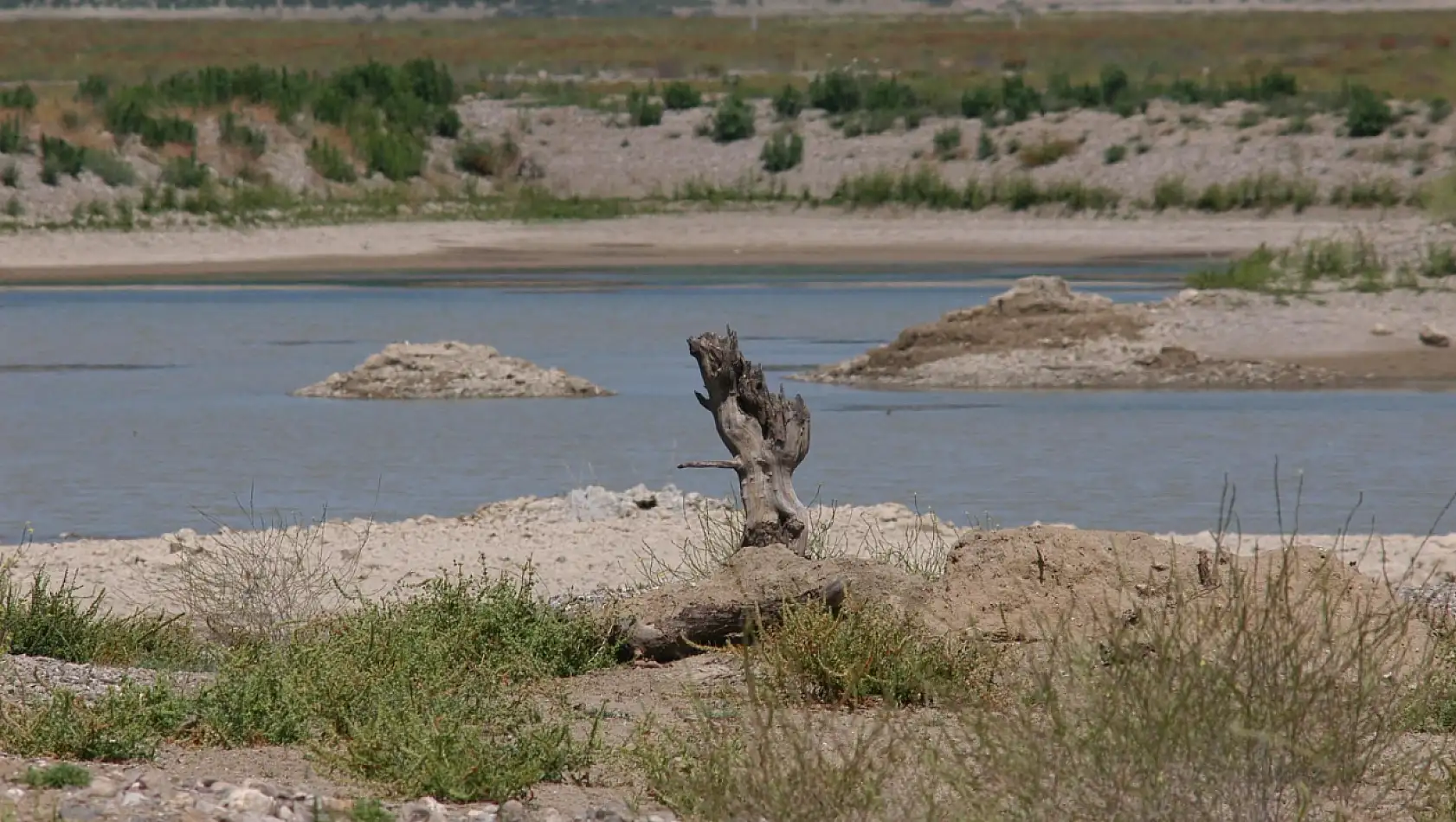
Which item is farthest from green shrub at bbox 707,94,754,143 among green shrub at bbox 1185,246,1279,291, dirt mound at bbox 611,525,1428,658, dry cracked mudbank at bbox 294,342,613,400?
dirt mound at bbox 611,525,1428,658

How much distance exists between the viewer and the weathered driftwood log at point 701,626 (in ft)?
32.4

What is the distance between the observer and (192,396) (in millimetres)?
25391

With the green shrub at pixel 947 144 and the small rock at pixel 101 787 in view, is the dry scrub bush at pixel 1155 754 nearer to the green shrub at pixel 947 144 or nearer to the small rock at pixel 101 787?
the small rock at pixel 101 787

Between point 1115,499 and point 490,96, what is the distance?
179 feet

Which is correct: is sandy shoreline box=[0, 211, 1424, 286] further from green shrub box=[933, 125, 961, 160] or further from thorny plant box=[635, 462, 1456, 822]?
thorny plant box=[635, 462, 1456, 822]

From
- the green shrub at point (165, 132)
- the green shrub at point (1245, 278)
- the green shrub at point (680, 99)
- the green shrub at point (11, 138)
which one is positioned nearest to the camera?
the green shrub at point (1245, 278)

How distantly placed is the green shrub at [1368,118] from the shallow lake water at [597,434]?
21.5 meters

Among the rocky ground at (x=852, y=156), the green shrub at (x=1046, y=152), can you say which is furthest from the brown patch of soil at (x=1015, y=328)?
the green shrub at (x=1046, y=152)

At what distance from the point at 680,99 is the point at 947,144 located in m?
10.7

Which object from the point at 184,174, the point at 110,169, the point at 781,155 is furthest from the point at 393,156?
the point at 781,155

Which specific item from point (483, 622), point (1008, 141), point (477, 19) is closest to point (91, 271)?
point (1008, 141)

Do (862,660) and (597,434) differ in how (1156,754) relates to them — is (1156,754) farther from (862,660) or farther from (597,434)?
(597,434)

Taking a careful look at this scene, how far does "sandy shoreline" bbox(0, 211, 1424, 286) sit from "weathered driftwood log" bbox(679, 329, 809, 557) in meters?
31.7

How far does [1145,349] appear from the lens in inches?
1059
